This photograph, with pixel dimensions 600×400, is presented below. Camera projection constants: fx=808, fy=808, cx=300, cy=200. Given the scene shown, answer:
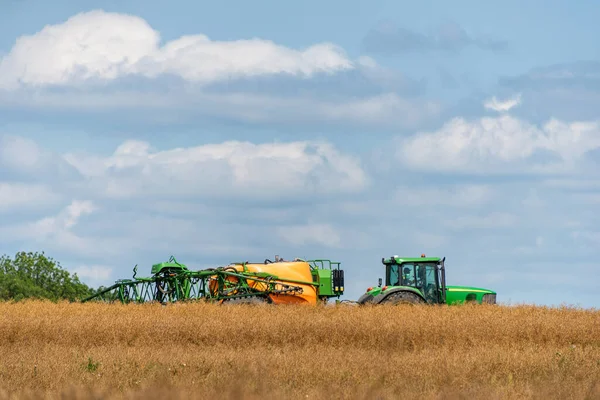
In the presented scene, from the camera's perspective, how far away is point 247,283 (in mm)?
24688

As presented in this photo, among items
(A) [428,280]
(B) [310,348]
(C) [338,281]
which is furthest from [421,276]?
(B) [310,348]

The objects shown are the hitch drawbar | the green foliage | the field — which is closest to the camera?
the field

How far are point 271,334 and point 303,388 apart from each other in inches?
316

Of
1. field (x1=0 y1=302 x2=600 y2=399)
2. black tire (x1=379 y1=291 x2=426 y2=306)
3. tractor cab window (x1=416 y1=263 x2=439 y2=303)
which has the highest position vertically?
tractor cab window (x1=416 y1=263 x2=439 y2=303)

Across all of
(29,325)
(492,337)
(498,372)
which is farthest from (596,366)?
(29,325)

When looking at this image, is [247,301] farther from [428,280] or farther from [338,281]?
[428,280]

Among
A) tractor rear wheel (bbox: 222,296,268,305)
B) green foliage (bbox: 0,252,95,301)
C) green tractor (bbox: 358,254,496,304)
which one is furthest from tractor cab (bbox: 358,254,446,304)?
green foliage (bbox: 0,252,95,301)

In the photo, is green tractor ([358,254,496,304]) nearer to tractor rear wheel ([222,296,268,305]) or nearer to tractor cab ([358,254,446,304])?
tractor cab ([358,254,446,304])

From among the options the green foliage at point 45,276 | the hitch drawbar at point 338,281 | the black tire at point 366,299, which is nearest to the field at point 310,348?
the black tire at point 366,299

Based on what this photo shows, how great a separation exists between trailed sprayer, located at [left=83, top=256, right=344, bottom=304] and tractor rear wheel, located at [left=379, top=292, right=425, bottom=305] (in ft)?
11.4

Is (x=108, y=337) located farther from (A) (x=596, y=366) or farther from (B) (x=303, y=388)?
(A) (x=596, y=366)

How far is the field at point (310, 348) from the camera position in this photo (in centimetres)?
1127

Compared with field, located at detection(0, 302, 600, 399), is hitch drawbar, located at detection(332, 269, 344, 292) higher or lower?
higher

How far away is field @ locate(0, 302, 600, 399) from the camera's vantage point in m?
11.3
